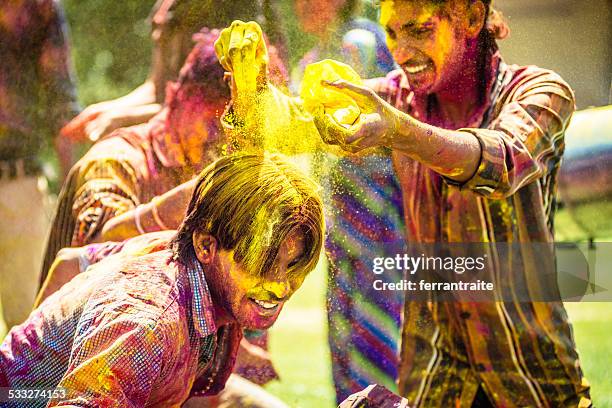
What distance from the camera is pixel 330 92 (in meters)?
2.81

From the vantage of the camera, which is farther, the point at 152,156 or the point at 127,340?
the point at 152,156

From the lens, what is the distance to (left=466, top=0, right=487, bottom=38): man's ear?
119 inches

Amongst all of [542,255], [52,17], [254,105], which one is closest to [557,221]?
[542,255]

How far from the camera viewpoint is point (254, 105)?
3.00 m

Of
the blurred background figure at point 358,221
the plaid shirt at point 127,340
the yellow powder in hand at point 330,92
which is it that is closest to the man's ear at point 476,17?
the blurred background figure at point 358,221

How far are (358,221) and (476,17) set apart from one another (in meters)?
0.75

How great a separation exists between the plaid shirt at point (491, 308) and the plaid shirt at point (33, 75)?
1.10 meters

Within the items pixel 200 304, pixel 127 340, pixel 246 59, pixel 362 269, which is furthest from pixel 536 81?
pixel 127 340

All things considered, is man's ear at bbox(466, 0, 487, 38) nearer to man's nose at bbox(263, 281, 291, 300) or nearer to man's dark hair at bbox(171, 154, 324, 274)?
man's dark hair at bbox(171, 154, 324, 274)

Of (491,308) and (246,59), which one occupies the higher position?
(246,59)

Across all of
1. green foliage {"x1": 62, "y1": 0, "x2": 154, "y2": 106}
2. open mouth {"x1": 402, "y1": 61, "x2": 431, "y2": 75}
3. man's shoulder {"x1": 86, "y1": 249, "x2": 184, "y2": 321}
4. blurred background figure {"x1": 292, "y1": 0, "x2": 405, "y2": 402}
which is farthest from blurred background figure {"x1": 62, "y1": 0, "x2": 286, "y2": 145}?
man's shoulder {"x1": 86, "y1": 249, "x2": 184, "y2": 321}

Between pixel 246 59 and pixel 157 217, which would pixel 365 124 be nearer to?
pixel 246 59

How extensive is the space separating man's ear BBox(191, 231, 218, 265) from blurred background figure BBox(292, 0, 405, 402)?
42cm

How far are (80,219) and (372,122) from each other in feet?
3.71
